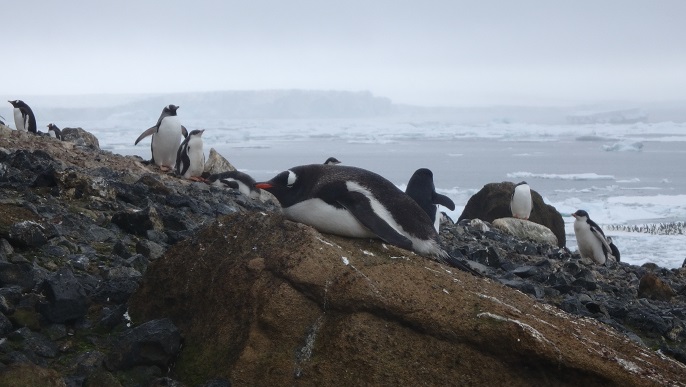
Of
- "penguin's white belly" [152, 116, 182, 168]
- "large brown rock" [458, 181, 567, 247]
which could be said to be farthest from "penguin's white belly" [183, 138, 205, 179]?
"large brown rock" [458, 181, 567, 247]

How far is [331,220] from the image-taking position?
338cm

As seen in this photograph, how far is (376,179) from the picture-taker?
3.69 m

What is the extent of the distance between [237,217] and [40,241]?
4.26 ft

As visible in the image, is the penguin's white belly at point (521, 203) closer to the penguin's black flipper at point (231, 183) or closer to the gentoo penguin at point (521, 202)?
the gentoo penguin at point (521, 202)

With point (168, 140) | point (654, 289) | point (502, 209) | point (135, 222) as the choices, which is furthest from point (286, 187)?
point (502, 209)

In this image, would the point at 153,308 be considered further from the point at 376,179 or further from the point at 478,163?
the point at 478,163

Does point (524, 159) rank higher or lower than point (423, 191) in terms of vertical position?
Answer: lower

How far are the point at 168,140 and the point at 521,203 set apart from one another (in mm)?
5715

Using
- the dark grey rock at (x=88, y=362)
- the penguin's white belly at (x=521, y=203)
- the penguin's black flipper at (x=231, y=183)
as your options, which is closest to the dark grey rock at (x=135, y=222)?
the dark grey rock at (x=88, y=362)

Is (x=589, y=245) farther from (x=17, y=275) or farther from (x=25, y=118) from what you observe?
(x=25, y=118)

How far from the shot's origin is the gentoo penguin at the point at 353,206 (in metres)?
3.37

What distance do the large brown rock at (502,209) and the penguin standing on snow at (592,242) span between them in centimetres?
249

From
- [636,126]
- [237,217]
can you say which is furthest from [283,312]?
[636,126]

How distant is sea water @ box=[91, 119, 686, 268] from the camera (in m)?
18.9
